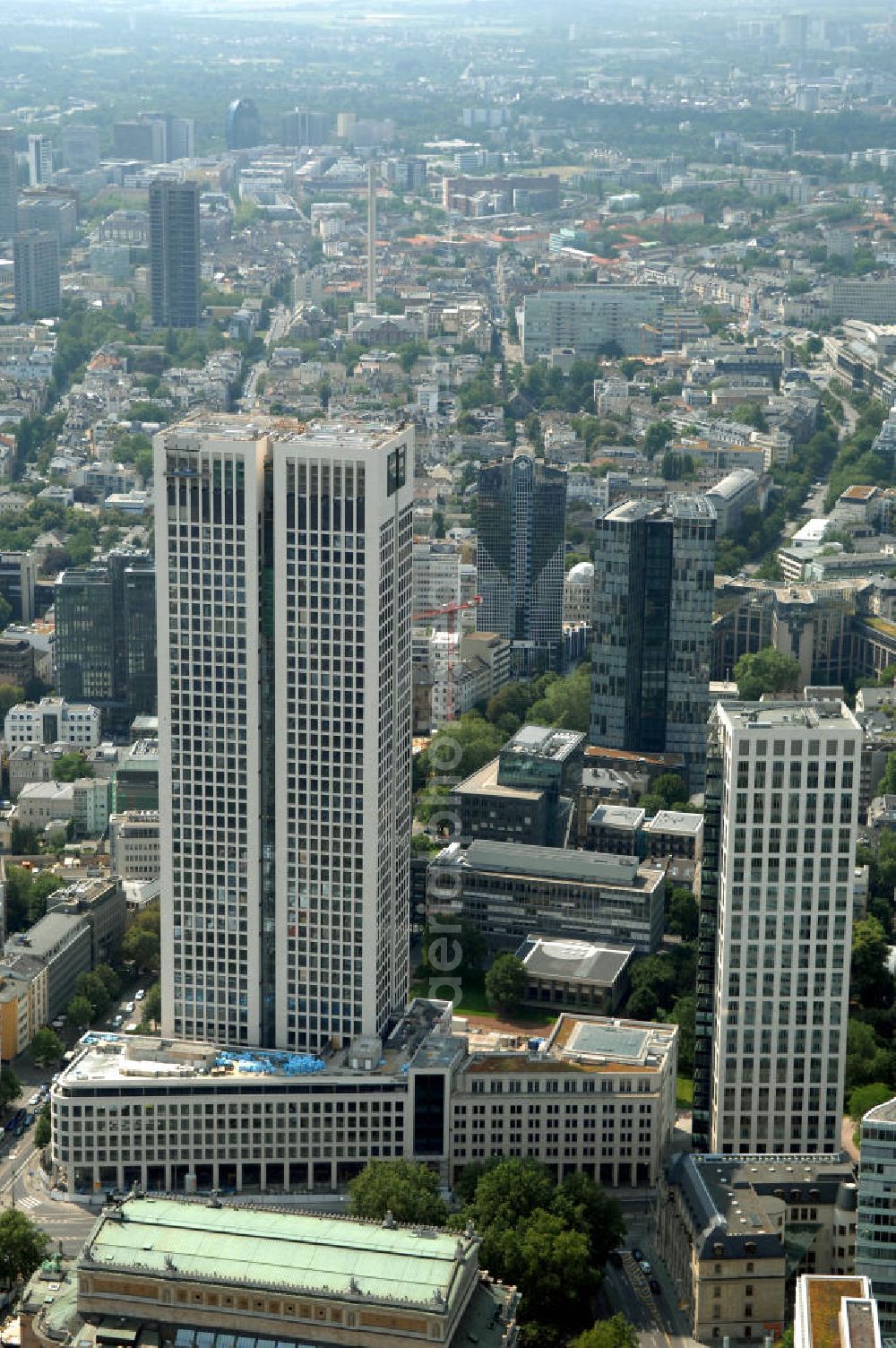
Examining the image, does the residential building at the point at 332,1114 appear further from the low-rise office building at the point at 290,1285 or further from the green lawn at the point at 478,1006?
the low-rise office building at the point at 290,1285

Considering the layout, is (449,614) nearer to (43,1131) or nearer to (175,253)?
(43,1131)

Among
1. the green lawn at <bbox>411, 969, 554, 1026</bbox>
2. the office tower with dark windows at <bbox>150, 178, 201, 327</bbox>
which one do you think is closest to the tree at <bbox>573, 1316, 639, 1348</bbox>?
the green lawn at <bbox>411, 969, 554, 1026</bbox>

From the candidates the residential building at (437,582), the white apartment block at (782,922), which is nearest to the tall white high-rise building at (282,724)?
the white apartment block at (782,922)

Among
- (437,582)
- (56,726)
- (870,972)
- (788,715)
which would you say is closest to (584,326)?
(437,582)

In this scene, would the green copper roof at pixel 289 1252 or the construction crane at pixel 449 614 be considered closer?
the green copper roof at pixel 289 1252

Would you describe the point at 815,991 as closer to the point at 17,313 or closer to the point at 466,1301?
the point at 466,1301

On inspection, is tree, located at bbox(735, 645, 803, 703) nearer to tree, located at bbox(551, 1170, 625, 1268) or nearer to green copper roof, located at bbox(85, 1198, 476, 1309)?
tree, located at bbox(551, 1170, 625, 1268)
